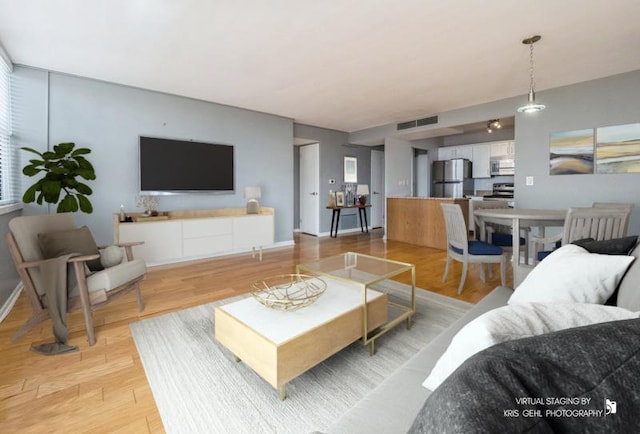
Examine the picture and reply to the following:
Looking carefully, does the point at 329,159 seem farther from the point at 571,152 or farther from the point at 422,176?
the point at 571,152

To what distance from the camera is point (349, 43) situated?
282 cm

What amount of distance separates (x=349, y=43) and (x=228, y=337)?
8.74 feet

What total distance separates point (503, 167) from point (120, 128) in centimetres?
723

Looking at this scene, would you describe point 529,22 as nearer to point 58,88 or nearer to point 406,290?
point 406,290

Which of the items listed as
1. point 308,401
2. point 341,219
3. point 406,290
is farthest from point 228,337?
point 341,219

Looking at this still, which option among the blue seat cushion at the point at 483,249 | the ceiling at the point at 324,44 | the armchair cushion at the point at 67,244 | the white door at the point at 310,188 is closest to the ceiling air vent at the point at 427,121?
the ceiling at the point at 324,44

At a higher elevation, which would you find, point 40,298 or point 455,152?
point 455,152

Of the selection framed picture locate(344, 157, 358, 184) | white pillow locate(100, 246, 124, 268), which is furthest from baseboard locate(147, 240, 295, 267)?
framed picture locate(344, 157, 358, 184)

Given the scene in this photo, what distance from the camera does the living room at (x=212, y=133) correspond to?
285 centimetres

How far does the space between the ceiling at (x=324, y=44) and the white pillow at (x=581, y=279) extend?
2020mm

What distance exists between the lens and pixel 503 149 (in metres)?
6.71

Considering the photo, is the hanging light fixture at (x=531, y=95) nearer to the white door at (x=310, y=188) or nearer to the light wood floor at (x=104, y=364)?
the light wood floor at (x=104, y=364)

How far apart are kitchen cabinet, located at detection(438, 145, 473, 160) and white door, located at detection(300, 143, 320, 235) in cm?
343

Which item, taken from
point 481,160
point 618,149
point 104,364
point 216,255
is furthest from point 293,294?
point 481,160
